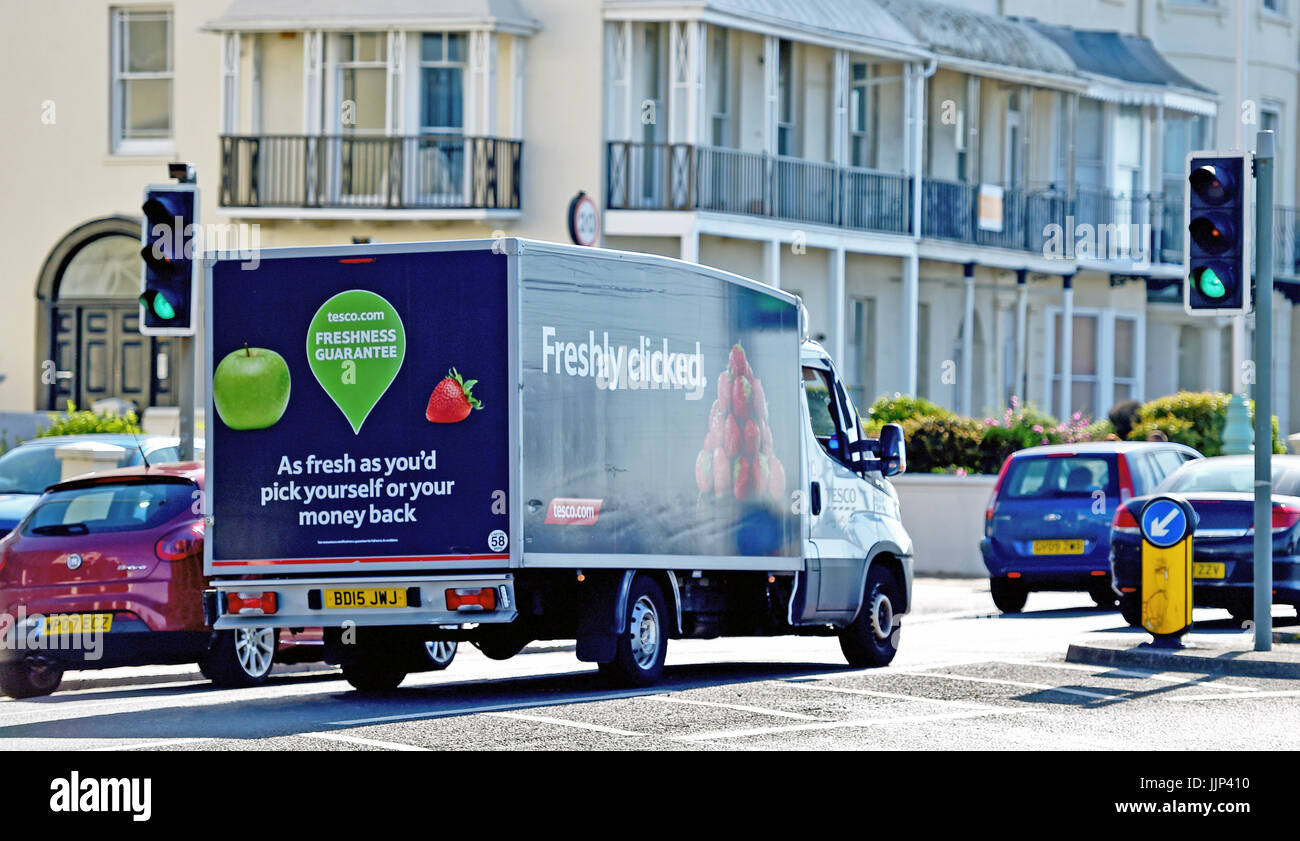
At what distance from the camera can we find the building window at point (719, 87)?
3466 cm

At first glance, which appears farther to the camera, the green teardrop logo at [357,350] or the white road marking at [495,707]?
the green teardrop logo at [357,350]

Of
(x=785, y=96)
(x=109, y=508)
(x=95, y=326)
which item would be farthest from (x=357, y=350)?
(x=785, y=96)

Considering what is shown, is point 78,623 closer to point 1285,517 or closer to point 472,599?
point 472,599

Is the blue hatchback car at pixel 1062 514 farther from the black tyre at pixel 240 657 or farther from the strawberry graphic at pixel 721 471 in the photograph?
the black tyre at pixel 240 657

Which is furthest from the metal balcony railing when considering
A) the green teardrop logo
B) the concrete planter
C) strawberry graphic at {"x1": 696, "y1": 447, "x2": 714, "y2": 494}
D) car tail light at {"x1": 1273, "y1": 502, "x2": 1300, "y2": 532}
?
the green teardrop logo

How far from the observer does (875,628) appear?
16.7 meters

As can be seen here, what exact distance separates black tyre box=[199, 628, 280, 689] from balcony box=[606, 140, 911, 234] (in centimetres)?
1851

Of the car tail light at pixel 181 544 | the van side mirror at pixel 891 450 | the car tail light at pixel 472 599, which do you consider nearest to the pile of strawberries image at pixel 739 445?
the van side mirror at pixel 891 450

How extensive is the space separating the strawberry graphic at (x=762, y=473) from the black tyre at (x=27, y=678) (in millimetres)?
5018

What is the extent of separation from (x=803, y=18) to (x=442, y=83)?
5.79 meters

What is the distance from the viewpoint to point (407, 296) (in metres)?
13.4

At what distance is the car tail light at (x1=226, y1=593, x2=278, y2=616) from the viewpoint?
1365 centimetres

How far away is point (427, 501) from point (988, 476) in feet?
57.5
